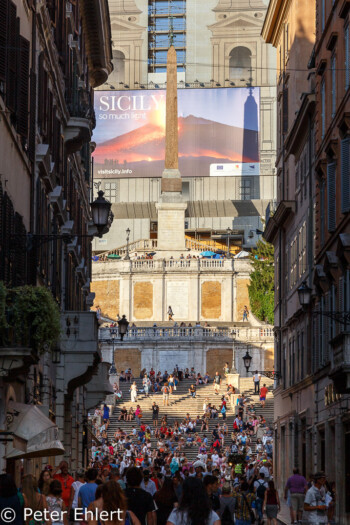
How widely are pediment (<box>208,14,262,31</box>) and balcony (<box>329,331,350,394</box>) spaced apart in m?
103

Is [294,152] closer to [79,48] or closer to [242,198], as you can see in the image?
[79,48]

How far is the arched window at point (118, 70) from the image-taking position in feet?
415

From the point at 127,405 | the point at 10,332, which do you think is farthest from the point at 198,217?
the point at 10,332

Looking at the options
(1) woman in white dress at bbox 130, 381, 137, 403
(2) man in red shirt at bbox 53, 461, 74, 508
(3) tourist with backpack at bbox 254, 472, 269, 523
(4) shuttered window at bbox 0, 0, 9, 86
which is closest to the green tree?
(1) woman in white dress at bbox 130, 381, 137, 403

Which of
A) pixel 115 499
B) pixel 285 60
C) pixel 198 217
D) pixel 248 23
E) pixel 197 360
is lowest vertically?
pixel 115 499

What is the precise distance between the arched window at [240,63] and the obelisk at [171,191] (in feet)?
42.7

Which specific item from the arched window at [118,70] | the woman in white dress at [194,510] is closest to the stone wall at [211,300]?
the arched window at [118,70]

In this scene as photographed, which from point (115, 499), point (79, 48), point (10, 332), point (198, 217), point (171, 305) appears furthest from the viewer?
point (198, 217)

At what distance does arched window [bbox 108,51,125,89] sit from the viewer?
127m

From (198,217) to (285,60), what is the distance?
6688 cm

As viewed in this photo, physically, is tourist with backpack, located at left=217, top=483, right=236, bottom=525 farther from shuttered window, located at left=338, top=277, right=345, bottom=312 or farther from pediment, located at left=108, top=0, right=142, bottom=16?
pediment, located at left=108, top=0, right=142, bottom=16

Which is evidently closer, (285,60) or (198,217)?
(285,60)

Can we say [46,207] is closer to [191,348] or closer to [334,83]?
[334,83]

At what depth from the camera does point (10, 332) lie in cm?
1981
